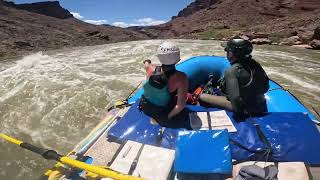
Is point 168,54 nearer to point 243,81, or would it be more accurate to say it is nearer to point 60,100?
point 243,81

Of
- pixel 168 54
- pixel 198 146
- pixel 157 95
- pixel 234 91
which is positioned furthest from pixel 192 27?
pixel 198 146

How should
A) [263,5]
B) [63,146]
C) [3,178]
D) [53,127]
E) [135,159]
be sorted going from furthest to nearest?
[263,5]
[53,127]
[63,146]
[3,178]
[135,159]

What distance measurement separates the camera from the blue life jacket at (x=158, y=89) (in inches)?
148

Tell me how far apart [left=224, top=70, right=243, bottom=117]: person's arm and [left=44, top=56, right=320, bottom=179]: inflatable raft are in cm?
14

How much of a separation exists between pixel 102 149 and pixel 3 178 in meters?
2.24

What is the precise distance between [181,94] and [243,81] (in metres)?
0.80

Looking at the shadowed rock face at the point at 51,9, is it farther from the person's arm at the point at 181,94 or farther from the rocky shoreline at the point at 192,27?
the person's arm at the point at 181,94

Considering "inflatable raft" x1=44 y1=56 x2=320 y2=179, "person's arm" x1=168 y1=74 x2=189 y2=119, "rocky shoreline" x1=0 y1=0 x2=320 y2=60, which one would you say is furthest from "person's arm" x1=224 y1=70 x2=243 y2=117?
"rocky shoreline" x1=0 y1=0 x2=320 y2=60

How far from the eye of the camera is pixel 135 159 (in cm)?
326

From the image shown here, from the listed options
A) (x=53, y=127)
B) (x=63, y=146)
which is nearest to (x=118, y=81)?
(x=53, y=127)

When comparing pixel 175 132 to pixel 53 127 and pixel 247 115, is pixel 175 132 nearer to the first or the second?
pixel 247 115

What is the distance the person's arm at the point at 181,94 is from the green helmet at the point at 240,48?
0.73 m

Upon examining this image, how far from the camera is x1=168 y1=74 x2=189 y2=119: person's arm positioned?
12.3 feet

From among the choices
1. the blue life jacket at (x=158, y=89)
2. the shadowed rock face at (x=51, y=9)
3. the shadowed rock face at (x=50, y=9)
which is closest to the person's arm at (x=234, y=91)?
the blue life jacket at (x=158, y=89)
